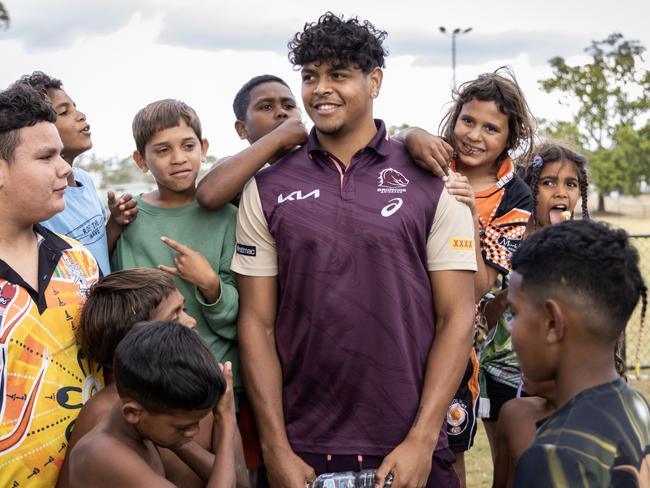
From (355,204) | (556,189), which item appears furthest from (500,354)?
(355,204)

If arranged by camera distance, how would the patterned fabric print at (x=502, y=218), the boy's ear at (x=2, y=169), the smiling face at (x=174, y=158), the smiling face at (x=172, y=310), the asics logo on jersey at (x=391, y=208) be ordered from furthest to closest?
the patterned fabric print at (x=502, y=218) < the smiling face at (x=174, y=158) < the asics logo on jersey at (x=391, y=208) < the smiling face at (x=172, y=310) < the boy's ear at (x=2, y=169)

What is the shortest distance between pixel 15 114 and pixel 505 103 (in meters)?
2.40

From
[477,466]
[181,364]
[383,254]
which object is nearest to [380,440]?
[383,254]

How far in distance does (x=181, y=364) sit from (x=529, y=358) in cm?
113

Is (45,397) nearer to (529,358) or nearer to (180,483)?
(180,483)

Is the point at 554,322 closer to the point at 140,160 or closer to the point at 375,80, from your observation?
the point at 375,80

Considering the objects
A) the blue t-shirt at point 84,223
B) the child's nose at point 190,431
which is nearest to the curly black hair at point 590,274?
the child's nose at point 190,431

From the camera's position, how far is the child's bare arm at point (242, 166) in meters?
3.42

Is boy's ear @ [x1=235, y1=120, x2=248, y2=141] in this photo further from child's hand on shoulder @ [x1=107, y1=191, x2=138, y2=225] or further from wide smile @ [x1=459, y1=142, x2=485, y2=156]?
wide smile @ [x1=459, y1=142, x2=485, y2=156]

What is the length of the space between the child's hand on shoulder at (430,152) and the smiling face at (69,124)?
179cm

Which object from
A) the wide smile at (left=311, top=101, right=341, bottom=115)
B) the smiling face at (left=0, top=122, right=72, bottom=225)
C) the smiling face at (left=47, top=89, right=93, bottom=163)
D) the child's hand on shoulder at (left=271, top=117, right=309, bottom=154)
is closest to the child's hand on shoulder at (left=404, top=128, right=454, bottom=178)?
the wide smile at (left=311, top=101, right=341, bottom=115)

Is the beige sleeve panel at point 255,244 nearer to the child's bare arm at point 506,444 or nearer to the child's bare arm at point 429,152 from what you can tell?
the child's bare arm at point 429,152

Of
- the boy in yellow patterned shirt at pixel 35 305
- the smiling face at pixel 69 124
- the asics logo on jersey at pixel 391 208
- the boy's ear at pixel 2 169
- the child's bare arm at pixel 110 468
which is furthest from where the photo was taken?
the smiling face at pixel 69 124

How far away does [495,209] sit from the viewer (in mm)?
3932
